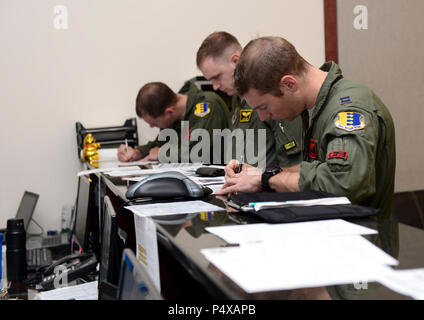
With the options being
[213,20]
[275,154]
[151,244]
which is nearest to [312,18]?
[213,20]

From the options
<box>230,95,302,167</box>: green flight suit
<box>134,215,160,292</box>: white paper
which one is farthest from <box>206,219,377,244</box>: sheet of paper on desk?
<box>230,95,302,167</box>: green flight suit

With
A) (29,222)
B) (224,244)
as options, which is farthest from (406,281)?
(29,222)

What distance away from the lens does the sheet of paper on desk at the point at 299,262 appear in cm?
58

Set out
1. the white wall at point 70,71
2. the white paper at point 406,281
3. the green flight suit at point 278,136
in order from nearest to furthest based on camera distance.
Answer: the white paper at point 406,281 < the green flight suit at point 278,136 < the white wall at point 70,71

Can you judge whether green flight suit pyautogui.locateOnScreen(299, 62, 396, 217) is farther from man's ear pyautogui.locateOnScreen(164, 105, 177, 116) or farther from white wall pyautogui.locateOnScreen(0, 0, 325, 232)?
white wall pyautogui.locateOnScreen(0, 0, 325, 232)

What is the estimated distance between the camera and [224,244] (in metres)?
0.79

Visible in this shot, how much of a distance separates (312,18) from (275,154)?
90.9 inches

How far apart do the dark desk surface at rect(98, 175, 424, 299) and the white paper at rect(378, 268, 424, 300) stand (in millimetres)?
10

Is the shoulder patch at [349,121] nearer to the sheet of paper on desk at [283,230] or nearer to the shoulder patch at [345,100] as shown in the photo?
the shoulder patch at [345,100]

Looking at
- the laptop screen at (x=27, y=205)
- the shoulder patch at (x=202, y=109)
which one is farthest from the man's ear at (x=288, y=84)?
the laptop screen at (x=27, y=205)

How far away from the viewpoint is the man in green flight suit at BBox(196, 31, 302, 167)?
201 centimetres

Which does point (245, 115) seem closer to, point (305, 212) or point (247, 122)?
point (247, 122)

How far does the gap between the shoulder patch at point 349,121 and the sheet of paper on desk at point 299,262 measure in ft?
1.91

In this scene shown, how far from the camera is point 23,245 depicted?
204cm
